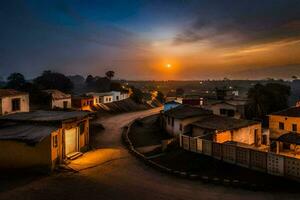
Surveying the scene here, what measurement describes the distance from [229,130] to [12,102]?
30461mm

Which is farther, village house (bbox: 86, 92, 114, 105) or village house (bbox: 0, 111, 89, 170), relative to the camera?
village house (bbox: 86, 92, 114, 105)

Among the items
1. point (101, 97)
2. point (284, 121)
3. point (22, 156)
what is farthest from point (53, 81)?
point (284, 121)

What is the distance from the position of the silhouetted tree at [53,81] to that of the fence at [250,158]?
65193 mm

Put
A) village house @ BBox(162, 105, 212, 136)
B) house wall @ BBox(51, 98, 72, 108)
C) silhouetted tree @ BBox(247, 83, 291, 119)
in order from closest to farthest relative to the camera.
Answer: village house @ BBox(162, 105, 212, 136) → house wall @ BBox(51, 98, 72, 108) → silhouetted tree @ BBox(247, 83, 291, 119)

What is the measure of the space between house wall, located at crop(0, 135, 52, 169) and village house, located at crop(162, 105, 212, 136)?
2108cm

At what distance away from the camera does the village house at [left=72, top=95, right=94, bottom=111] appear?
208 feet

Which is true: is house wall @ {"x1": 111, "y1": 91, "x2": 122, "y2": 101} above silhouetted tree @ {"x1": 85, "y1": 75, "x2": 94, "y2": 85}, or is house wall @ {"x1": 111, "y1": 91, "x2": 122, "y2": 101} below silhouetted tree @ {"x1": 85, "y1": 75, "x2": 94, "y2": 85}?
below

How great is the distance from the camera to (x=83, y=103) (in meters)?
64.2

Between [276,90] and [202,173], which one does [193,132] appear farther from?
[276,90]

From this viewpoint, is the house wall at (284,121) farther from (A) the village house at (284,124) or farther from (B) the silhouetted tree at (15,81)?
(B) the silhouetted tree at (15,81)

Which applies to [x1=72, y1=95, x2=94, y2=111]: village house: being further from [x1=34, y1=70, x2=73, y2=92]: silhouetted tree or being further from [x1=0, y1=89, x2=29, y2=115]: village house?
[x1=0, y1=89, x2=29, y2=115]: village house

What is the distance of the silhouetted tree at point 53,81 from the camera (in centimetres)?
7871

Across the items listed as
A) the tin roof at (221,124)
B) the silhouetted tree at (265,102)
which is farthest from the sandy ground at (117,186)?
the silhouetted tree at (265,102)

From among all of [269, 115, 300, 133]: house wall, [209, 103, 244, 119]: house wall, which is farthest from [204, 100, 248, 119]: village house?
[269, 115, 300, 133]: house wall
